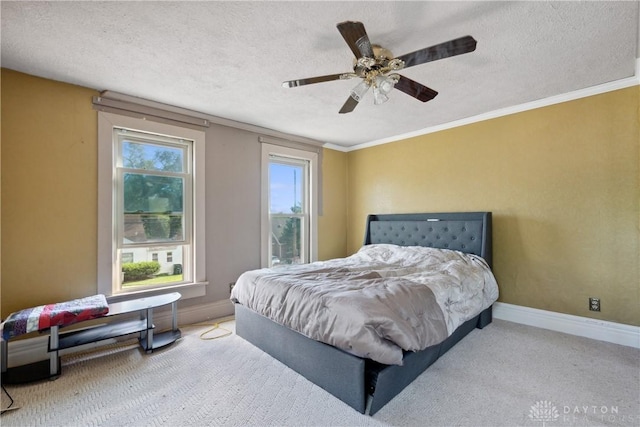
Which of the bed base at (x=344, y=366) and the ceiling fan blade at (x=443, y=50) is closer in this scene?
the ceiling fan blade at (x=443, y=50)

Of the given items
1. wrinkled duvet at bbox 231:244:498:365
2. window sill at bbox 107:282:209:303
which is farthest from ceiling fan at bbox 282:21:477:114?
window sill at bbox 107:282:209:303

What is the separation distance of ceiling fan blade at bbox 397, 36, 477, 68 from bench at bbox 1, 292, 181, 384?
2843 mm

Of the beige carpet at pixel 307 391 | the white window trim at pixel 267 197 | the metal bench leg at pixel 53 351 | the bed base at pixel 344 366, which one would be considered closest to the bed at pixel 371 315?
the bed base at pixel 344 366

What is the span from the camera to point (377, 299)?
1.88 meters

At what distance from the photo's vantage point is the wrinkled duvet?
1.71 metres

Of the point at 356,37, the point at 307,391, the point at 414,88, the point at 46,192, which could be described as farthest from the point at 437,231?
the point at 46,192

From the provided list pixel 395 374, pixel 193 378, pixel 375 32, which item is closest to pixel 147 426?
pixel 193 378

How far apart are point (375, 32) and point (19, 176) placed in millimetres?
3063

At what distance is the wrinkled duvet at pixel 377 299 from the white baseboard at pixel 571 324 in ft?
1.21

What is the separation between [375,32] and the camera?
74.0 inches

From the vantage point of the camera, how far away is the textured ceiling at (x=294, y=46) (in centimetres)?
169

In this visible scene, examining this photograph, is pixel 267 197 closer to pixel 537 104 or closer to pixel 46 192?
pixel 46 192

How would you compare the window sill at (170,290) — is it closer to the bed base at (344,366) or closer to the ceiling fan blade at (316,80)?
the bed base at (344,366)

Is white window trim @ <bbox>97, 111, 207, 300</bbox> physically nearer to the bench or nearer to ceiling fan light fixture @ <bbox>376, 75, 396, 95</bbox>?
the bench
